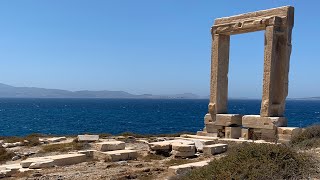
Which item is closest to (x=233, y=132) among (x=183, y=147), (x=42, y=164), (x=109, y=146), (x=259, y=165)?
(x=183, y=147)

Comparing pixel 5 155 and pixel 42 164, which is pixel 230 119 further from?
pixel 5 155

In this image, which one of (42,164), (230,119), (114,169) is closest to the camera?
(114,169)

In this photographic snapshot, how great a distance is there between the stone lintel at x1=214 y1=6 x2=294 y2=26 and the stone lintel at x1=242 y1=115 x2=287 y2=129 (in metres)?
3.70

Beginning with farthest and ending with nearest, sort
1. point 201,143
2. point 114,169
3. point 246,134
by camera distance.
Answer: point 246,134, point 201,143, point 114,169

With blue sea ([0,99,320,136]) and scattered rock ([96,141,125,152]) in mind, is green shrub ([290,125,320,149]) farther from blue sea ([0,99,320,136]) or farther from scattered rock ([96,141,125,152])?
blue sea ([0,99,320,136])

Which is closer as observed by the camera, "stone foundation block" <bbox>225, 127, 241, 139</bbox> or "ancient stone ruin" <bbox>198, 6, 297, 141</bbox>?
"ancient stone ruin" <bbox>198, 6, 297, 141</bbox>

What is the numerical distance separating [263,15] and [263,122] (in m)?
4.22

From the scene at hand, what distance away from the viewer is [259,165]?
7.73 m

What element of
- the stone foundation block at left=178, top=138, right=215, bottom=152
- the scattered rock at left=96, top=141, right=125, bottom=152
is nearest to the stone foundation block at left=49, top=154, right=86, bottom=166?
the scattered rock at left=96, top=141, right=125, bottom=152

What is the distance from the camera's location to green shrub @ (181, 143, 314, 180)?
7.36 m

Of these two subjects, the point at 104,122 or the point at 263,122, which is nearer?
the point at 263,122

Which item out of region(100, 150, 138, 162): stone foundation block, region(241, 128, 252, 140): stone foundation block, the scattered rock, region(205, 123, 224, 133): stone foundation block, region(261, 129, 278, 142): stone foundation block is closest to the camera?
region(100, 150, 138, 162): stone foundation block

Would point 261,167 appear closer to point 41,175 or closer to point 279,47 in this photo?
point 41,175

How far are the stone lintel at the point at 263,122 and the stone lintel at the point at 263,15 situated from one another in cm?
370
